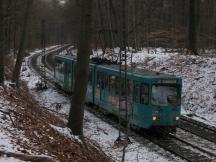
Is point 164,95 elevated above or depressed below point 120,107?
below

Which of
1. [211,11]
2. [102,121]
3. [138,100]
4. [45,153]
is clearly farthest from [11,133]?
[211,11]

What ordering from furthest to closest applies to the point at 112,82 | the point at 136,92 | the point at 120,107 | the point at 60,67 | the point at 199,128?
the point at 60,67
the point at 112,82
the point at 199,128
the point at 136,92
the point at 120,107

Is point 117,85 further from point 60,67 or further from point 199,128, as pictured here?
point 60,67

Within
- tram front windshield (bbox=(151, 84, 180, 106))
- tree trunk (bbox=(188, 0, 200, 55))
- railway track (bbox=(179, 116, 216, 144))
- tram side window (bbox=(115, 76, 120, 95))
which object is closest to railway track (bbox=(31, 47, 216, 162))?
railway track (bbox=(179, 116, 216, 144))

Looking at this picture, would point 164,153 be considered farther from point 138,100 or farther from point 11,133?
point 11,133

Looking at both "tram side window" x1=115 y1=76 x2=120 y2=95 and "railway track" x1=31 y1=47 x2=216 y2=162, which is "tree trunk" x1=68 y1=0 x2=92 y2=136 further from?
"tram side window" x1=115 y1=76 x2=120 y2=95

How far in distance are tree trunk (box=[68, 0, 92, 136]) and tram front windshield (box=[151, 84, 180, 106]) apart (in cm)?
458

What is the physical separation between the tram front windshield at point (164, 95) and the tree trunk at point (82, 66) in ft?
15.0

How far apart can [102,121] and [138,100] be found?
12.3ft

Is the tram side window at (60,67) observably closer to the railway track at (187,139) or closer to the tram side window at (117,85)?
the railway track at (187,139)

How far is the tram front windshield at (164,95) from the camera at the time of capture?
20475mm

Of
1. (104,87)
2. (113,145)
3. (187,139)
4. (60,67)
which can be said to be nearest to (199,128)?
(187,139)

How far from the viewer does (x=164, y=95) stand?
2072 centimetres

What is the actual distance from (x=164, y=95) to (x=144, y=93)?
831mm
